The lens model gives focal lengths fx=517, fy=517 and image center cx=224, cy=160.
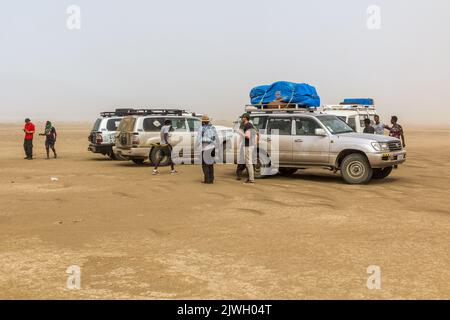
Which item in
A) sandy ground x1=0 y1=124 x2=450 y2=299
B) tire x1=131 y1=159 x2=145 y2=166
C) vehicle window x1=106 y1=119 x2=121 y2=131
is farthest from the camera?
vehicle window x1=106 y1=119 x2=121 y2=131

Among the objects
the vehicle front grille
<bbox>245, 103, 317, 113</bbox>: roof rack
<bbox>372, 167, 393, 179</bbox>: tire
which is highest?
<bbox>245, 103, 317, 113</bbox>: roof rack

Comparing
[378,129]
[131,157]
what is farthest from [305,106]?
[131,157]

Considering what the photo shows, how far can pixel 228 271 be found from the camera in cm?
579

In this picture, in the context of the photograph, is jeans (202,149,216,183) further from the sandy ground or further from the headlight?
the headlight

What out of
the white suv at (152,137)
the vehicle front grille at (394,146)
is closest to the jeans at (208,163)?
the white suv at (152,137)

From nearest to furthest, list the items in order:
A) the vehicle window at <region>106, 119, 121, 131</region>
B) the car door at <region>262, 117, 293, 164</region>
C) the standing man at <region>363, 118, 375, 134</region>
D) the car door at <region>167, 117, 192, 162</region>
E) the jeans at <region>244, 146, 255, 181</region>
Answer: the jeans at <region>244, 146, 255, 181</region>
the car door at <region>262, 117, 293, 164</region>
the standing man at <region>363, 118, 375, 134</region>
the car door at <region>167, 117, 192, 162</region>
the vehicle window at <region>106, 119, 121, 131</region>

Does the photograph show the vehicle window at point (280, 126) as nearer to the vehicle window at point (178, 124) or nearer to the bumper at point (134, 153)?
the vehicle window at point (178, 124)

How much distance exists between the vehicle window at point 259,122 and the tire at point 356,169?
262 centimetres

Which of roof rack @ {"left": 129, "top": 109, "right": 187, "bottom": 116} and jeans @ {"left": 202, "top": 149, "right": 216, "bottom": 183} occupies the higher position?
roof rack @ {"left": 129, "top": 109, "right": 187, "bottom": 116}

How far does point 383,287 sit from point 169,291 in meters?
2.14

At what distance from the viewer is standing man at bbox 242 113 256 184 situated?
1352 cm

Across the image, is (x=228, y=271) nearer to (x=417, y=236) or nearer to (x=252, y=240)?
(x=252, y=240)

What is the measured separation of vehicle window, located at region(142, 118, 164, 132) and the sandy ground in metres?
5.15

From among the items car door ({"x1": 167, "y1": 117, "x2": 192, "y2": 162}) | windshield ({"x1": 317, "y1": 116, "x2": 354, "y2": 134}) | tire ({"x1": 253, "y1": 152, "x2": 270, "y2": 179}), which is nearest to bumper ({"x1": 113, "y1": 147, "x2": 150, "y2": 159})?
car door ({"x1": 167, "y1": 117, "x2": 192, "y2": 162})
